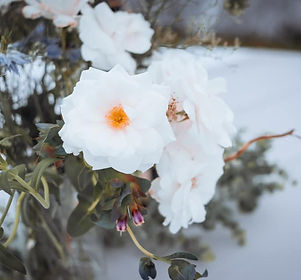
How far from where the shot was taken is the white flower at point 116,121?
272mm

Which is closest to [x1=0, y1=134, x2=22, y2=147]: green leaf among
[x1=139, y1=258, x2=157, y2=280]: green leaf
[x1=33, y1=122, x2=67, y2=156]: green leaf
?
[x1=33, y1=122, x2=67, y2=156]: green leaf

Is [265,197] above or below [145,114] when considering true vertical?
below

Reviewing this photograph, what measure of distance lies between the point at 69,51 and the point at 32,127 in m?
0.08

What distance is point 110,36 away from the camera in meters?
0.39

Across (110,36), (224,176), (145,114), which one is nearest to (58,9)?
(110,36)

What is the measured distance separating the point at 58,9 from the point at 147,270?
0.22m

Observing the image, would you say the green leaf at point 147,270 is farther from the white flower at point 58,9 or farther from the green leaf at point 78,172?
the white flower at point 58,9

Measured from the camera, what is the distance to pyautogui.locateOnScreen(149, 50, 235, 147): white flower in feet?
1.09

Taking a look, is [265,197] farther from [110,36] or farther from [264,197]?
[110,36]

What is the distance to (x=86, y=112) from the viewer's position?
0.28 meters

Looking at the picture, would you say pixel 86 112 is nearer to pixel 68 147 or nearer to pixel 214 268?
pixel 68 147

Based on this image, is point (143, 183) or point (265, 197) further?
point (265, 197)

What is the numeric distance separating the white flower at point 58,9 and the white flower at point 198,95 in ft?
0.28

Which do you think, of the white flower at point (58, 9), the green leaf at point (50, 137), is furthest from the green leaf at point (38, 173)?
the white flower at point (58, 9)
